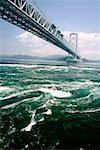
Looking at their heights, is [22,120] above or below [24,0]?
below

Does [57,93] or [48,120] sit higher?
[57,93]

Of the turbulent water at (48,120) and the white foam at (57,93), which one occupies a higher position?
the white foam at (57,93)

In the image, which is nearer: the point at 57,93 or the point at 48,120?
the point at 48,120

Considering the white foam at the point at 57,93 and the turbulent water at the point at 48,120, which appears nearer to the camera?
the turbulent water at the point at 48,120

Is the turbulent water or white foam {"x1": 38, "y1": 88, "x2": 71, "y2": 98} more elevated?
white foam {"x1": 38, "y1": 88, "x2": 71, "y2": 98}

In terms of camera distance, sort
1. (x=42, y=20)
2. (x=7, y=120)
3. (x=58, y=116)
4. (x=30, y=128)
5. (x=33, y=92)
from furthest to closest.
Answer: (x=42, y=20) → (x=33, y=92) → (x=58, y=116) → (x=7, y=120) → (x=30, y=128)

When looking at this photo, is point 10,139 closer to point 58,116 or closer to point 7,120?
point 7,120

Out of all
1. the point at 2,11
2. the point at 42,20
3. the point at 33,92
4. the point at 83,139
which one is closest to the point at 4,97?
the point at 33,92

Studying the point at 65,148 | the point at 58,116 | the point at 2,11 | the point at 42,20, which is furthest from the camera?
the point at 42,20

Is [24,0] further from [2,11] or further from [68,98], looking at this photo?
[68,98]

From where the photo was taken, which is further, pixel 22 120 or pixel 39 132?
pixel 22 120
